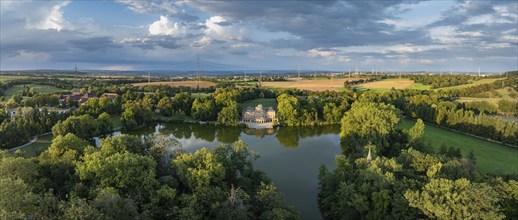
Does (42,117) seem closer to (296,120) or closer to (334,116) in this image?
(296,120)

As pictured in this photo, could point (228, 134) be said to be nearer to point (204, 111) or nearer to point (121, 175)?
point (204, 111)

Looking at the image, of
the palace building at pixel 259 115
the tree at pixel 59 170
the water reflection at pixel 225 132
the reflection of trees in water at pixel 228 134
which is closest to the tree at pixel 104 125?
the water reflection at pixel 225 132

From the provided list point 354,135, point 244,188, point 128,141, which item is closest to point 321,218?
point 244,188

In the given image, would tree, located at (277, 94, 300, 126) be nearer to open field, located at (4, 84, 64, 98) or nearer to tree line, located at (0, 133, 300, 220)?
tree line, located at (0, 133, 300, 220)

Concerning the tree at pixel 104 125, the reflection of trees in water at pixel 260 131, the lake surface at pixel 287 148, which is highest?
the tree at pixel 104 125

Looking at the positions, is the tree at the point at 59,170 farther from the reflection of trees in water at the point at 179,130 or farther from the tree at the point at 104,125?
the reflection of trees in water at the point at 179,130
